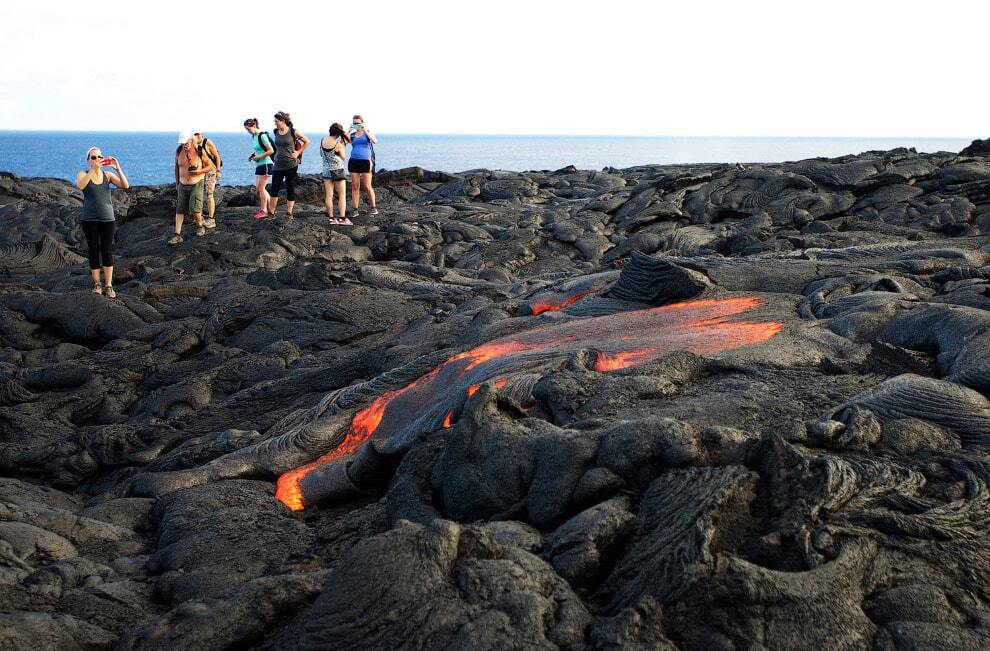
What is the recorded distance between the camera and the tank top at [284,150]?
18.0 meters

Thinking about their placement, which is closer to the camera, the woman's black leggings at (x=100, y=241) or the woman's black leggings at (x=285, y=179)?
the woman's black leggings at (x=100, y=241)

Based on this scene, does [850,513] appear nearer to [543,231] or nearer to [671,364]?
[671,364]

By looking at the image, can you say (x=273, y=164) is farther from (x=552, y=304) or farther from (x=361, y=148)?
(x=552, y=304)

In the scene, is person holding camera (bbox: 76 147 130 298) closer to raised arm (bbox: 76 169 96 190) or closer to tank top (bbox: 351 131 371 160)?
raised arm (bbox: 76 169 96 190)

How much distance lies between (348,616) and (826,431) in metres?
2.80

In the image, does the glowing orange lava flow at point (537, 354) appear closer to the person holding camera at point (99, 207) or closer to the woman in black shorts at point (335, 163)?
the person holding camera at point (99, 207)

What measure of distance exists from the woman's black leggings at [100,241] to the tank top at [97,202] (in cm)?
27

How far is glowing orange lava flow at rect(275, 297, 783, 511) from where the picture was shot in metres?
6.80

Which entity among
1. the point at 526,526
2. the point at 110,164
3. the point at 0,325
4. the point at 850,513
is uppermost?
the point at 110,164

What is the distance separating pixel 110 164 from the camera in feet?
42.6

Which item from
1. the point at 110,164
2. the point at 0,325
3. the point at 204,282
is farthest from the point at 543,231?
the point at 0,325

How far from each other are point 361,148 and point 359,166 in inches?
24.7

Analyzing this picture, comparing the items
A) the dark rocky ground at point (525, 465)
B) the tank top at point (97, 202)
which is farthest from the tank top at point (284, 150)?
the dark rocky ground at point (525, 465)

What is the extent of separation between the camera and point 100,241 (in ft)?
45.0
